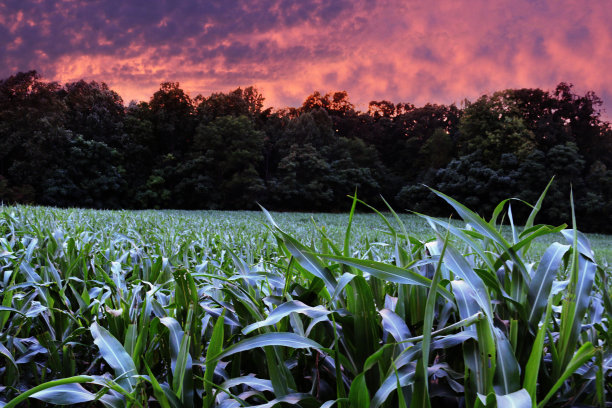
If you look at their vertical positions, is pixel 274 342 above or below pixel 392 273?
below

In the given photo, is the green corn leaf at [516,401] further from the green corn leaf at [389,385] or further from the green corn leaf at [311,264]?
the green corn leaf at [311,264]

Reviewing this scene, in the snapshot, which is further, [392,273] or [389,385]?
[392,273]

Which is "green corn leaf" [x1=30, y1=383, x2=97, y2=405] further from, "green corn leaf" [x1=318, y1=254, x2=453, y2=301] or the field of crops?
"green corn leaf" [x1=318, y1=254, x2=453, y2=301]

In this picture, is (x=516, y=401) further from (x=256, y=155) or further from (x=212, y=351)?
(x=256, y=155)

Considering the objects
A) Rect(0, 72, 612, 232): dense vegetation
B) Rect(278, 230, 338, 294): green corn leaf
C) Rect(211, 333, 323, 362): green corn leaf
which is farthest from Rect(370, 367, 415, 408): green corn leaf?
Rect(0, 72, 612, 232): dense vegetation

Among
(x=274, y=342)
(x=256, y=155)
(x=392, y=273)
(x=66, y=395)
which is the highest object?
(x=256, y=155)

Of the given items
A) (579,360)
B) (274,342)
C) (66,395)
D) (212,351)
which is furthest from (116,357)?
(579,360)

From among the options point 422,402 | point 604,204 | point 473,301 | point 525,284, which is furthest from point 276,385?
point 604,204

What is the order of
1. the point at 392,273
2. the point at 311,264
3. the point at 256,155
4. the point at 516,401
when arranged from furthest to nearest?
the point at 256,155 < the point at 311,264 < the point at 392,273 < the point at 516,401

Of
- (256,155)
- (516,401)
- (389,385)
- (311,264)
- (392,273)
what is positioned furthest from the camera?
(256,155)

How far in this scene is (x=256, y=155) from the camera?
3125 cm

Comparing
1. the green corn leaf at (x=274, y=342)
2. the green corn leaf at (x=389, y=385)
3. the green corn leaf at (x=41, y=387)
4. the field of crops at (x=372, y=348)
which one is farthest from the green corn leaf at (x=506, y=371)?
the green corn leaf at (x=41, y=387)

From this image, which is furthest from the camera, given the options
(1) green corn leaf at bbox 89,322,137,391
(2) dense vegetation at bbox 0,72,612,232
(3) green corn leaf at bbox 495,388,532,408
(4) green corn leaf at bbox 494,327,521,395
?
(2) dense vegetation at bbox 0,72,612,232

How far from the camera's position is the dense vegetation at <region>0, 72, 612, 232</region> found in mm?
26609
